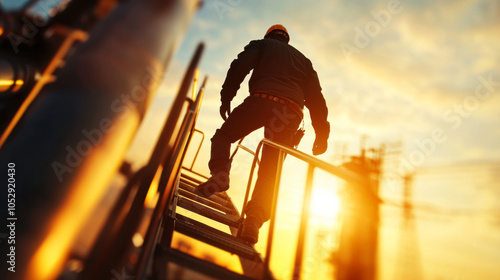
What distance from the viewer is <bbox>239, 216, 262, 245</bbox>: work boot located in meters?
2.13

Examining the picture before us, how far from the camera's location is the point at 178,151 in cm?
219

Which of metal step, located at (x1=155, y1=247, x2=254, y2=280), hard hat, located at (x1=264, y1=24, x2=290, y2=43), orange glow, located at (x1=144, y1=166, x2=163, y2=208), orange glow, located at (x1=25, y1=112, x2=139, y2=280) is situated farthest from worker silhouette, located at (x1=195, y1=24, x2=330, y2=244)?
orange glow, located at (x1=25, y1=112, x2=139, y2=280)

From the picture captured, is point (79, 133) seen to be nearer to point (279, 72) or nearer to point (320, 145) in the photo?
point (279, 72)

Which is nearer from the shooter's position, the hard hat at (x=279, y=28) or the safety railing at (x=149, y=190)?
the safety railing at (x=149, y=190)

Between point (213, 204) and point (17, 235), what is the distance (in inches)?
72.4

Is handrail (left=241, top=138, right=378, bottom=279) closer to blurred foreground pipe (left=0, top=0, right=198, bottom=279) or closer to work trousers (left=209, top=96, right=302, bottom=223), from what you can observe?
work trousers (left=209, top=96, right=302, bottom=223)

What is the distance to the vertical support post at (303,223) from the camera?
130cm

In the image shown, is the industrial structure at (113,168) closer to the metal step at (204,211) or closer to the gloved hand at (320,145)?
the metal step at (204,211)

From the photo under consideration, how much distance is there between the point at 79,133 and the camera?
186 centimetres

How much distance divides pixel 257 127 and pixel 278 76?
57 cm

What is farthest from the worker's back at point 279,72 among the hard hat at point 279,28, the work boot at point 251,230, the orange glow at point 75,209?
the orange glow at point 75,209

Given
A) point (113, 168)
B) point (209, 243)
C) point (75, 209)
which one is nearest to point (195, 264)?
point (209, 243)

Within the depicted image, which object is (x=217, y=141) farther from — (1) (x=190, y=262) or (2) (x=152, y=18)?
(2) (x=152, y=18)

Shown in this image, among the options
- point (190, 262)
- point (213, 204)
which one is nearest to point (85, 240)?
point (213, 204)
